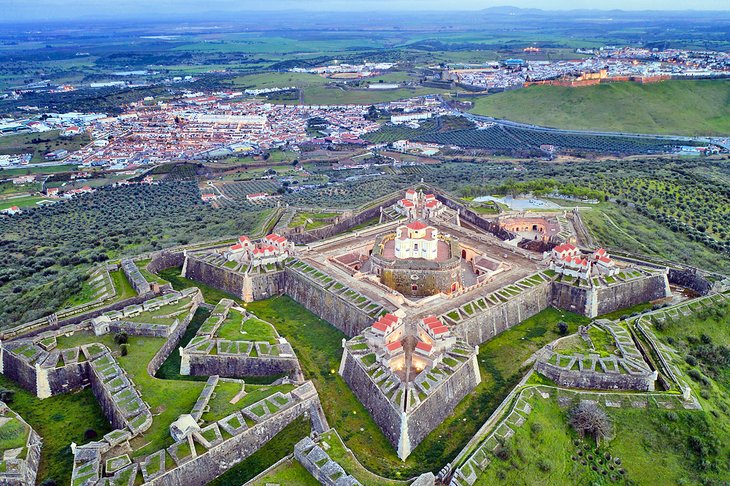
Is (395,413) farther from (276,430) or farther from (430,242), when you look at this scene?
(430,242)

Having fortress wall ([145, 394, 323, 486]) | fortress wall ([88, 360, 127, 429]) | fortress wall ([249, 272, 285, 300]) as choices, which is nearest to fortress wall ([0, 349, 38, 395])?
fortress wall ([88, 360, 127, 429])

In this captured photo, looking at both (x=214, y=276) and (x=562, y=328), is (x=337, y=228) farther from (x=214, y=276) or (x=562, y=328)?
(x=562, y=328)

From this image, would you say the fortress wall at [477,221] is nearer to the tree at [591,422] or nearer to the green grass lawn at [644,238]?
the green grass lawn at [644,238]

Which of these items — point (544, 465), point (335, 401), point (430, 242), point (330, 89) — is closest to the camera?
point (544, 465)

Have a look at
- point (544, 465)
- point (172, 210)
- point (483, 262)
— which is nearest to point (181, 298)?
point (483, 262)

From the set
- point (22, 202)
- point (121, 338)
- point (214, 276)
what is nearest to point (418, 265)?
point (214, 276)

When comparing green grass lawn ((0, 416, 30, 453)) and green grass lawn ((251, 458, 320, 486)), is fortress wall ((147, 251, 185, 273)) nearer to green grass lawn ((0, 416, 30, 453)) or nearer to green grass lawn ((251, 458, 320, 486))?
green grass lawn ((0, 416, 30, 453))
